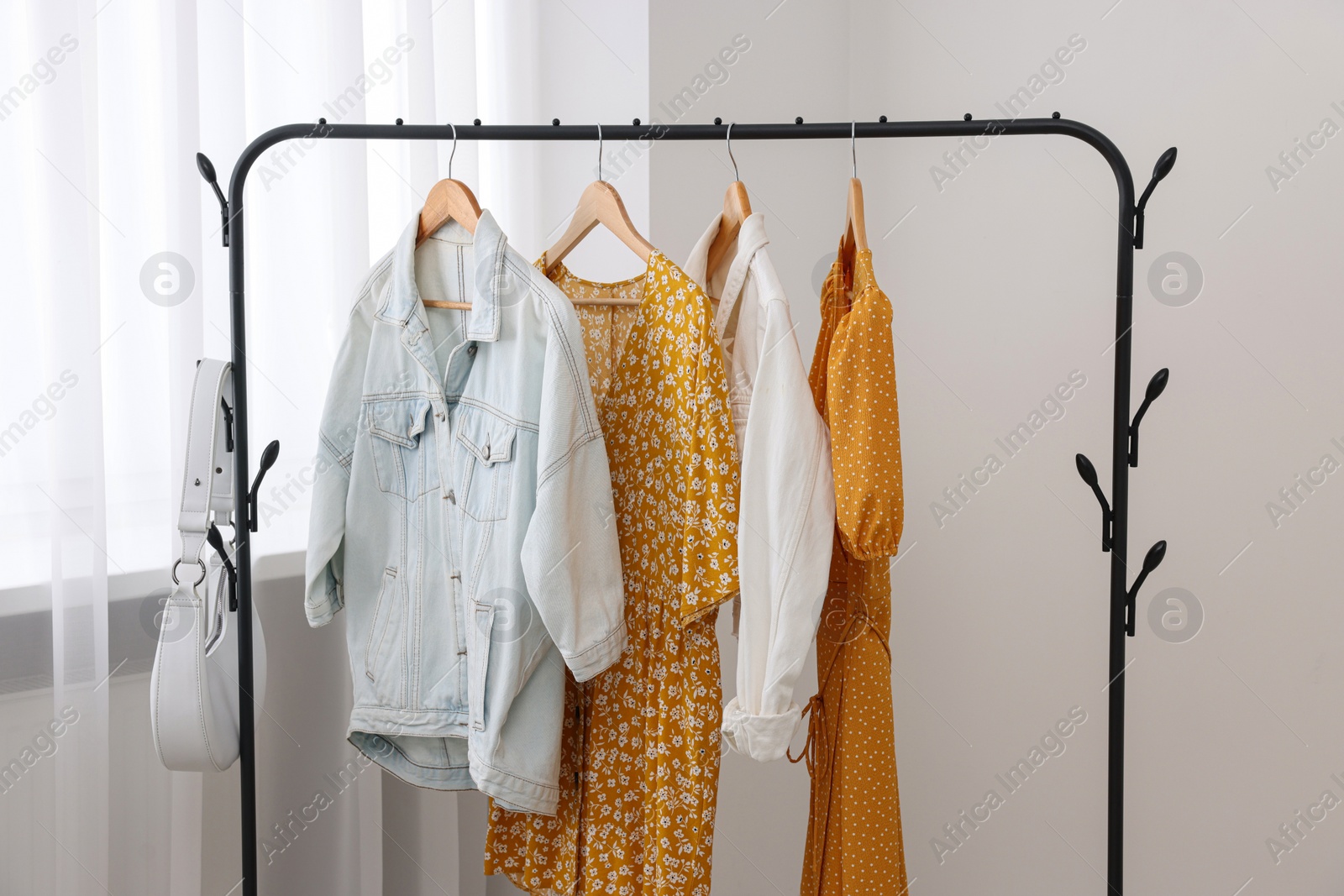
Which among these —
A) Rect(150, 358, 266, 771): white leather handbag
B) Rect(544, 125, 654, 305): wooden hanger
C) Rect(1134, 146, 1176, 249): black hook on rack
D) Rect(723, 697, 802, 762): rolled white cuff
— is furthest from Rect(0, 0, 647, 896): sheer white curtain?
Rect(1134, 146, 1176, 249): black hook on rack

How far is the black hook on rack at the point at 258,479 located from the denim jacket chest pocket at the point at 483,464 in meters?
0.25

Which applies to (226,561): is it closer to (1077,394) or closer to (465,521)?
(465,521)

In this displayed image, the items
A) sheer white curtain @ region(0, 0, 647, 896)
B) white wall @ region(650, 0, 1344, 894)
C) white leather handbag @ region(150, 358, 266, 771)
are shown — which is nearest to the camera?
white leather handbag @ region(150, 358, 266, 771)

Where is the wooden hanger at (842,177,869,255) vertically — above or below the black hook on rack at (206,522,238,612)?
above

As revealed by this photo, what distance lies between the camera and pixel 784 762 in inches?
90.7

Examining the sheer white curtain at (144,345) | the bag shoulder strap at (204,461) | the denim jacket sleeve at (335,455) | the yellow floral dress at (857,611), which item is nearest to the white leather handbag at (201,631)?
the bag shoulder strap at (204,461)

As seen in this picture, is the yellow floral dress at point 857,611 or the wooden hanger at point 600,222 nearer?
the yellow floral dress at point 857,611

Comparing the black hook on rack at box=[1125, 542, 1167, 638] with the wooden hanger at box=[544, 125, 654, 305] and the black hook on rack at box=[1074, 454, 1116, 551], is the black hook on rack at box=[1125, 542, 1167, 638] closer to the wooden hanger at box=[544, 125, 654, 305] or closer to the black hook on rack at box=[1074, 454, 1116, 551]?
the black hook on rack at box=[1074, 454, 1116, 551]

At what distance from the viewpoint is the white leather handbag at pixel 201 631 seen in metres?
1.27

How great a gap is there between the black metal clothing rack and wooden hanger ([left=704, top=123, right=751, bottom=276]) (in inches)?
3.1

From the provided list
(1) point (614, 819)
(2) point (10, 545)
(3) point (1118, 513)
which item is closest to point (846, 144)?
(3) point (1118, 513)

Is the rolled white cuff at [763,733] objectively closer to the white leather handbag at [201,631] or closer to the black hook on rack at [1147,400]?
the black hook on rack at [1147,400]

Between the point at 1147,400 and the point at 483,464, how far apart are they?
0.92 meters

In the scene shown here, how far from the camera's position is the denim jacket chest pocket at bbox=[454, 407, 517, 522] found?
1.24 metres
